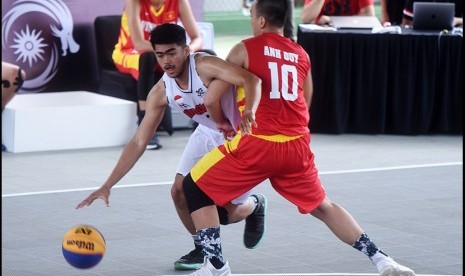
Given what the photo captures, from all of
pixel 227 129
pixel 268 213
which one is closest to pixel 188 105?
pixel 227 129

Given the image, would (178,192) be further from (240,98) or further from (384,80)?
(384,80)

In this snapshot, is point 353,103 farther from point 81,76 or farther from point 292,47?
point 292,47

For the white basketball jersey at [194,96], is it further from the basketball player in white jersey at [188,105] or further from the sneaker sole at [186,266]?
the sneaker sole at [186,266]

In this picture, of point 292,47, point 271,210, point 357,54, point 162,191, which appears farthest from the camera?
point 357,54

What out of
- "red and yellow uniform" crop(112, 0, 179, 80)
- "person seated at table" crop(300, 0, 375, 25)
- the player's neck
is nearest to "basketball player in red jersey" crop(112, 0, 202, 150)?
"red and yellow uniform" crop(112, 0, 179, 80)

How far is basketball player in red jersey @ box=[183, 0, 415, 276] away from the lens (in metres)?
4.93

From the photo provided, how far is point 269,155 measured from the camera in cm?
493

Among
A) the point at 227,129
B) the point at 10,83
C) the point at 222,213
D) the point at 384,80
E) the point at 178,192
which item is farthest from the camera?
the point at 384,80

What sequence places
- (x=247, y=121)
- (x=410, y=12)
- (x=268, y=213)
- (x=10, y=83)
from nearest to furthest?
(x=10, y=83), (x=247, y=121), (x=268, y=213), (x=410, y=12)

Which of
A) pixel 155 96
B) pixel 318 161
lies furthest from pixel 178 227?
pixel 318 161

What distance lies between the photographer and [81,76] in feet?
36.1

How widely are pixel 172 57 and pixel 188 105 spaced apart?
293 mm

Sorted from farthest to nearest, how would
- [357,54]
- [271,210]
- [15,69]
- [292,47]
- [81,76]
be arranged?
1. [81,76]
2. [357,54]
3. [271,210]
4. [292,47]
5. [15,69]

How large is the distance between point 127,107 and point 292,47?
486 centimetres
